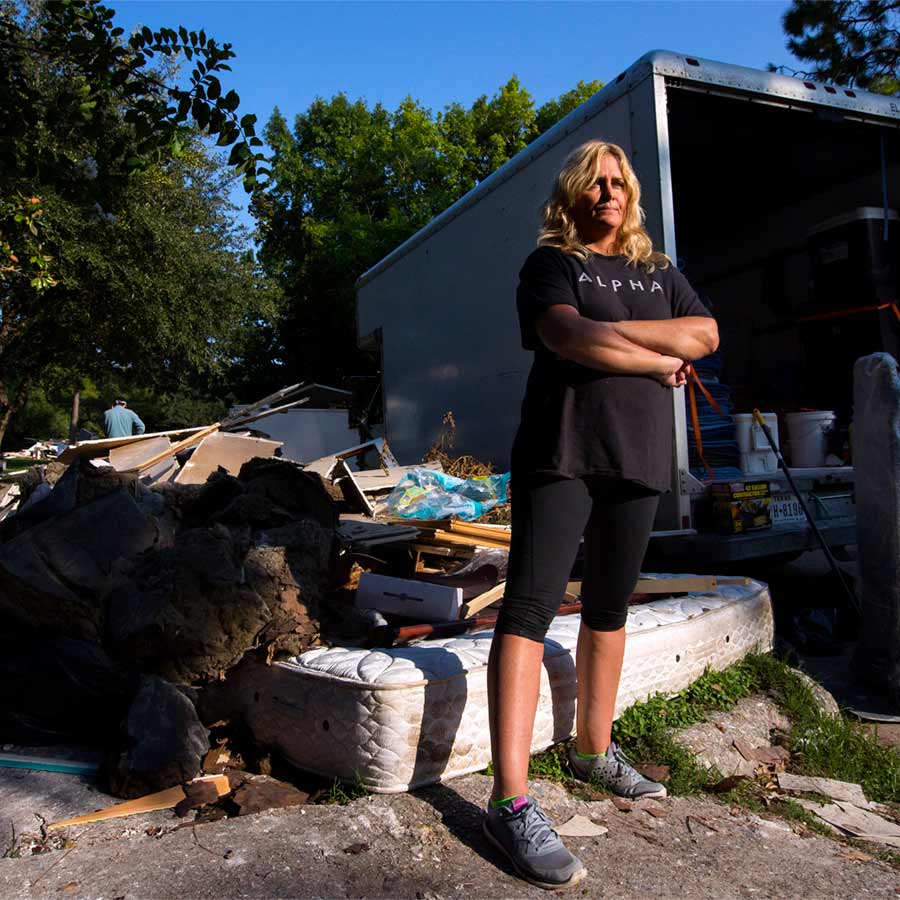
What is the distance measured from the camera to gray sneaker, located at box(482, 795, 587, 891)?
1844 millimetres

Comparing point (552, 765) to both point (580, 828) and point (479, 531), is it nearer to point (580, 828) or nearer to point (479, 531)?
point (580, 828)

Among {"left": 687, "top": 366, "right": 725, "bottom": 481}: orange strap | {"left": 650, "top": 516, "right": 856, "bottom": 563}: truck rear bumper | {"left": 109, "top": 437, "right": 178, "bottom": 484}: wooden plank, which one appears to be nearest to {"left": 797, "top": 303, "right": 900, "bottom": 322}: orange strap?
{"left": 687, "top": 366, "right": 725, "bottom": 481}: orange strap

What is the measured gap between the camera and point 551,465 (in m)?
2.03

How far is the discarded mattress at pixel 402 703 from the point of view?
224 cm

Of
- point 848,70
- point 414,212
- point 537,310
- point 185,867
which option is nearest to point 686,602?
point 537,310

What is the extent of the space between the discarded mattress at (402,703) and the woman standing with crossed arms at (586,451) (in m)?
0.31

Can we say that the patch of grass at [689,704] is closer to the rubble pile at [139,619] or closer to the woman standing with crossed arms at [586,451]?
the woman standing with crossed arms at [586,451]

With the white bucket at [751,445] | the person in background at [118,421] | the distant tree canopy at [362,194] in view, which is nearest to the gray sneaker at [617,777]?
the white bucket at [751,445]

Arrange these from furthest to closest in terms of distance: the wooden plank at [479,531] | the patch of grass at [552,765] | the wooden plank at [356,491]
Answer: the wooden plank at [356,491]
the wooden plank at [479,531]
the patch of grass at [552,765]

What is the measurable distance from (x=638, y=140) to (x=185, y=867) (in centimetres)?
387

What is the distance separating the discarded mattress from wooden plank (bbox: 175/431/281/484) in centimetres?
405

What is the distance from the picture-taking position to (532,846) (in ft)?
6.16

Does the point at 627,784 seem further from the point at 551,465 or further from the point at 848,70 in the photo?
the point at 848,70

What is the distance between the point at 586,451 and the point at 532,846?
1.00 meters
